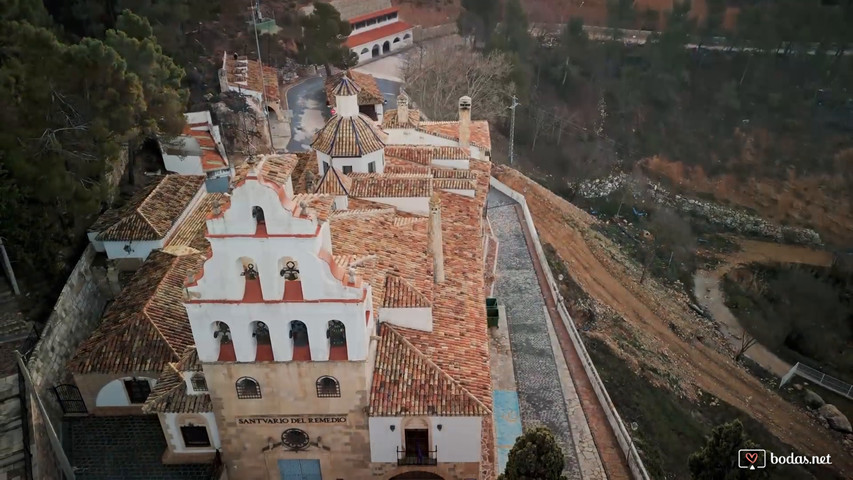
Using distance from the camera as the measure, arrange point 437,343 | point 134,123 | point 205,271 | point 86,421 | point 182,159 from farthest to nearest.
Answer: point 182,159 → point 134,123 → point 86,421 → point 437,343 → point 205,271

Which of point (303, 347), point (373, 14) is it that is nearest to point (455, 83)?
point (373, 14)

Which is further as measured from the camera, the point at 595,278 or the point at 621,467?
the point at 595,278

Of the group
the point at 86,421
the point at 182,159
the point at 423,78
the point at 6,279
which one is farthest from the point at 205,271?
the point at 423,78

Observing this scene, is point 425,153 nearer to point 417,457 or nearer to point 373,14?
point 417,457

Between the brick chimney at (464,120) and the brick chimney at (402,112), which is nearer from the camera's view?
the brick chimney at (464,120)

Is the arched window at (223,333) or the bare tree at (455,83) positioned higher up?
the arched window at (223,333)

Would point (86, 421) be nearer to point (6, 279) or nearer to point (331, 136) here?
point (6, 279)

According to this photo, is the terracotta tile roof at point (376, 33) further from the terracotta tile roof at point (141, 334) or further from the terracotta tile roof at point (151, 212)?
the terracotta tile roof at point (141, 334)

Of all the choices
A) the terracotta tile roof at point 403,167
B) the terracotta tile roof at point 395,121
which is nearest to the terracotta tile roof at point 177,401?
the terracotta tile roof at point 403,167
